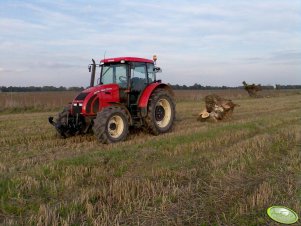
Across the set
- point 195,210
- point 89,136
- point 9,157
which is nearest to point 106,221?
point 195,210

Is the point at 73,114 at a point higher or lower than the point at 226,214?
higher

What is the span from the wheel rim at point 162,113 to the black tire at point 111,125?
4.82 feet

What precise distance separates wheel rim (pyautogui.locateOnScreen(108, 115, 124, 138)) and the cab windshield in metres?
1.08

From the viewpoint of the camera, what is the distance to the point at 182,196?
479 centimetres

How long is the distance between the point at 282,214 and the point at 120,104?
6.01 m

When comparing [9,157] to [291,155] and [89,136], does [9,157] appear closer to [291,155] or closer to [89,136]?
[89,136]

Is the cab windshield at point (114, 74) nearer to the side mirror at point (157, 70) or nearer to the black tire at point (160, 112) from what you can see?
the black tire at point (160, 112)

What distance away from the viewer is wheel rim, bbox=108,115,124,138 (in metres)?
9.06

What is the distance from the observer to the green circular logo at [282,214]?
4.02 m

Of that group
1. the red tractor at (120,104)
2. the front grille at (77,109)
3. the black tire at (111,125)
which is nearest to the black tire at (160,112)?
the red tractor at (120,104)

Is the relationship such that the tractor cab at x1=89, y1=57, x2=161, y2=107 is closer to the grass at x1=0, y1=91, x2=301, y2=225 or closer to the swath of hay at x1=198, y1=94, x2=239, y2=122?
the grass at x1=0, y1=91, x2=301, y2=225

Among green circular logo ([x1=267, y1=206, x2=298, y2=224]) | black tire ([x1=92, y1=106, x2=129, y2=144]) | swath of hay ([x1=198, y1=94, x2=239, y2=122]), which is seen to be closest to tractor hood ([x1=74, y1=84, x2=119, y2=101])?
black tire ([x1=92, y1=106, x2=129, y2=144])

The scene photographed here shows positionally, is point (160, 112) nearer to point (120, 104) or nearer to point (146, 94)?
point (146, 94)

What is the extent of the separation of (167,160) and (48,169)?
223cm
